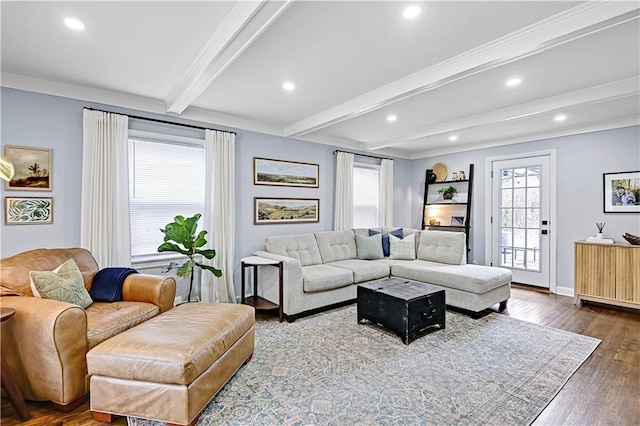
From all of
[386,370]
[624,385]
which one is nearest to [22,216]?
[386,370]

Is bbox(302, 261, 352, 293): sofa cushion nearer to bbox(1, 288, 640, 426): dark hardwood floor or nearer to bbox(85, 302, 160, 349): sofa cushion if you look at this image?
bbox(85, 302, 160, 349): sofa cushion

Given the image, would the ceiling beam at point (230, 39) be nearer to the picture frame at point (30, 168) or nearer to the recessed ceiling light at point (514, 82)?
the picture frame at point (30, 168)

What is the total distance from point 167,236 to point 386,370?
2.51 m

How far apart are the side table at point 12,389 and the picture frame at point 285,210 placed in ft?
9.36

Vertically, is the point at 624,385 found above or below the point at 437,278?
below

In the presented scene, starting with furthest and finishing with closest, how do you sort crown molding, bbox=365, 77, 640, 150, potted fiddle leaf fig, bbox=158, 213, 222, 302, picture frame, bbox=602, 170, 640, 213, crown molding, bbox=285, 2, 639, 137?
picture frame, bbox=602, 170, 640, 213 → potted fiddle leaf fig, bbox=158, 213, 222, 302 → crown molding, bbox=365, 77, 640, 150 → crown molding, bbox=285, 2, 639, 137

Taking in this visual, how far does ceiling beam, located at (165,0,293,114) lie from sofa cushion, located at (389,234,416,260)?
3.50 meters

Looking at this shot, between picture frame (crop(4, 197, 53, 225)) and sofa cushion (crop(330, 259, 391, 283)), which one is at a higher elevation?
picture frame (crop(4, 197, 53, 225))

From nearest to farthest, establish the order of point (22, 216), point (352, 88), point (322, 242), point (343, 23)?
point (343, 23)
point (22, 216)
point (352, 88)
point (322, 242)

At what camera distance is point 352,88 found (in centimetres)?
329

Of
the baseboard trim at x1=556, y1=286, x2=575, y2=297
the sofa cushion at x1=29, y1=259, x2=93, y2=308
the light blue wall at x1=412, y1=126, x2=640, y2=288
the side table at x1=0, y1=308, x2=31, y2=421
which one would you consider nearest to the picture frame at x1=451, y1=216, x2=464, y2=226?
the light blue wall at x1=412, y1=126, x2=640, y2=288

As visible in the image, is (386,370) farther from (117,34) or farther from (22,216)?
(22,216)

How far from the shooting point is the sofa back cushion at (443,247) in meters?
4.62

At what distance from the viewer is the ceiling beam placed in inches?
73.5
